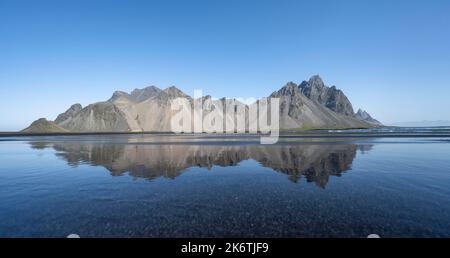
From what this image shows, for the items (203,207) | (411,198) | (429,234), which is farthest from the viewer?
(411,198)

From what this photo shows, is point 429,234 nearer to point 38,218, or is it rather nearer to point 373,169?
point 373,169

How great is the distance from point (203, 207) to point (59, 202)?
33.8 feet

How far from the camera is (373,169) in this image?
27.9 m

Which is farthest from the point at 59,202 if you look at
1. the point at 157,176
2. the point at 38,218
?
the point at 157,176

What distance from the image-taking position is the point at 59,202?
54.7ft

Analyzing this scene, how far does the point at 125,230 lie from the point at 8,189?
16274mm

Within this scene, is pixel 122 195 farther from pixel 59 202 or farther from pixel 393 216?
pixel 393 216

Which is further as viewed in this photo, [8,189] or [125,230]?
[8,189]

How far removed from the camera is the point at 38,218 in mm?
13688
